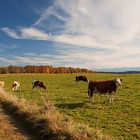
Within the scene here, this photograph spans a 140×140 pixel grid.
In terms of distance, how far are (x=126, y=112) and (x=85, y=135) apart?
9.05 m

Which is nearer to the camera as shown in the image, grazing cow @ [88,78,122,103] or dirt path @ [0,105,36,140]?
dirt path @ [0,105,36,140]

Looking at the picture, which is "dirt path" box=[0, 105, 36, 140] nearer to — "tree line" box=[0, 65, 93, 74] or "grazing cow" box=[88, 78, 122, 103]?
"grazing cow" box=[88, 78, 122, 103]

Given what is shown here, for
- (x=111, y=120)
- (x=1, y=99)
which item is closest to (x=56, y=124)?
(x=111, y=120)

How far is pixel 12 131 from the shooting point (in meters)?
11.7

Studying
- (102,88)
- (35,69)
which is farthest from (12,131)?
(35,69)

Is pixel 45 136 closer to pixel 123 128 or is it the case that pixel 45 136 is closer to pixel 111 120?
pixel 123 128

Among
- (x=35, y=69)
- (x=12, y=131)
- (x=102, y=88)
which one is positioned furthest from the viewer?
(x=35, y=69)

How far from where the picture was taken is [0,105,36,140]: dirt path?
1089 cm

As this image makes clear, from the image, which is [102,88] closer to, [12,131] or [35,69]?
[12,131]

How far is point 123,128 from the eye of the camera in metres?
14.0

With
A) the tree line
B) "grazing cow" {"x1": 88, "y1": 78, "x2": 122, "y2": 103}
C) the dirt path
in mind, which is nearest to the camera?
the dirt path

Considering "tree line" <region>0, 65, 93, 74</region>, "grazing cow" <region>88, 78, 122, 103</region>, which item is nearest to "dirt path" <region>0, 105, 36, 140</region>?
"grazing cow" <region>88, 78, 122, 103</region>

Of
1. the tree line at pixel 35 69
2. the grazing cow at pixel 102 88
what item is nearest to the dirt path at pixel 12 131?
the grazing cow at pixel 102 88

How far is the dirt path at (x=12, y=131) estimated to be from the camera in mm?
10885
